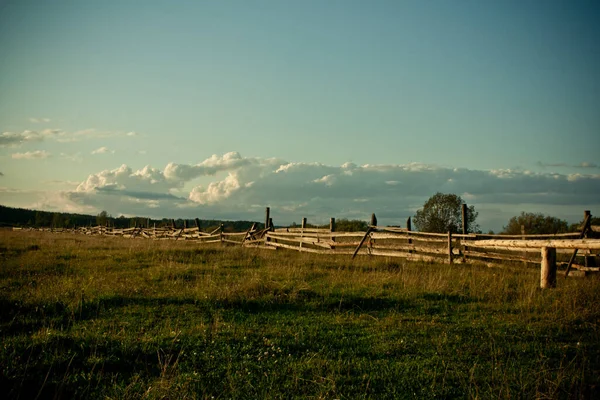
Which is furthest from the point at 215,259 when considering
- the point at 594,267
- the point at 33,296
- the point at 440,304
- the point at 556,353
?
the point at 594,267

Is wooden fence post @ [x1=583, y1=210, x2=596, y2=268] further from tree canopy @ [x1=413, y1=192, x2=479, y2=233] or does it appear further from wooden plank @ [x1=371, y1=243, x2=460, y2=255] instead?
tree canopy @ [x1=413, y1=192, x2=479, y2=233]

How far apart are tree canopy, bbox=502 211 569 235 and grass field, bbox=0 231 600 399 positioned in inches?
1086

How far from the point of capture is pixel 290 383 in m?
3.97

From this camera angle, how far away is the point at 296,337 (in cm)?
538

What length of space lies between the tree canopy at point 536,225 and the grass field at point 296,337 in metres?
27.6

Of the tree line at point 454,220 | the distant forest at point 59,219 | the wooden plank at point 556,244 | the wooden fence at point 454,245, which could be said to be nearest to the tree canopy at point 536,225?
the tree line at point 454,220

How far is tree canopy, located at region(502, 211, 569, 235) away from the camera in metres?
33.1

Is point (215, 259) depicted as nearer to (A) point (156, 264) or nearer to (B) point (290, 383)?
(A) point (156, 264)

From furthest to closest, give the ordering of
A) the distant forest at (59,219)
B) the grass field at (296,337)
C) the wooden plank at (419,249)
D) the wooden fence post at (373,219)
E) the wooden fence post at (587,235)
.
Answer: the distant forest at (59,219) < the wooden fence post at (373,219) < the wooden plank at (419,249) < the wooden fence post at (587,235) < the grass field at (296,337)

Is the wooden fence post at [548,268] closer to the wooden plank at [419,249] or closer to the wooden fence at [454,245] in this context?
the wooden fence at [454,245]

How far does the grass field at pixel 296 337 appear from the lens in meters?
3.91

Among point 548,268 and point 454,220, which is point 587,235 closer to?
point 548,268

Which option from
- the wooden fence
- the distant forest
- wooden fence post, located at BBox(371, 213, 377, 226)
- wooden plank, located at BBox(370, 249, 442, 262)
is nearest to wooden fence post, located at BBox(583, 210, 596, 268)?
the wooden fence

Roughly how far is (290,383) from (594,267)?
11677mm
